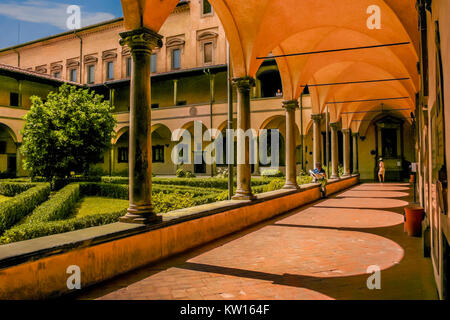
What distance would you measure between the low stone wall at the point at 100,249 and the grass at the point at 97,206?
24.9 feet

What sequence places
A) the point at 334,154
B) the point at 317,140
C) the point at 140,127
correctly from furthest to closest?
the point at 334,154 → the point at 317,140 → the point at 140,127

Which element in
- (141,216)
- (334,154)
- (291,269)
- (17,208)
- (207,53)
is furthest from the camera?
(207,53)

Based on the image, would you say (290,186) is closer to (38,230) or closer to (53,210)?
(53,210)

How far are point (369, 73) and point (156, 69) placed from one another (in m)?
19.4

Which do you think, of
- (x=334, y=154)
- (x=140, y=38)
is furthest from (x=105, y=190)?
(x=140, y=38)

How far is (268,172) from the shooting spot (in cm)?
2183

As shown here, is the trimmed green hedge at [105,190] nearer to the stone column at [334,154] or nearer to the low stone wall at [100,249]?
the stone column at [334,154]

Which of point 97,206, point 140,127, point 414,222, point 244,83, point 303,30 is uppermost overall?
point 303,30

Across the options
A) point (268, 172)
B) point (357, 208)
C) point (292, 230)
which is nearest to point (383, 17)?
Result: point (357, 208)

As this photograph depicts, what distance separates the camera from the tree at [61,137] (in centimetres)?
1709

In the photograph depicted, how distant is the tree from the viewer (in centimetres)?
1709

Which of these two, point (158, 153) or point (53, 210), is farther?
point (158, 153)

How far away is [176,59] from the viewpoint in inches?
1164

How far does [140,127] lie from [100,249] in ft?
6.03
